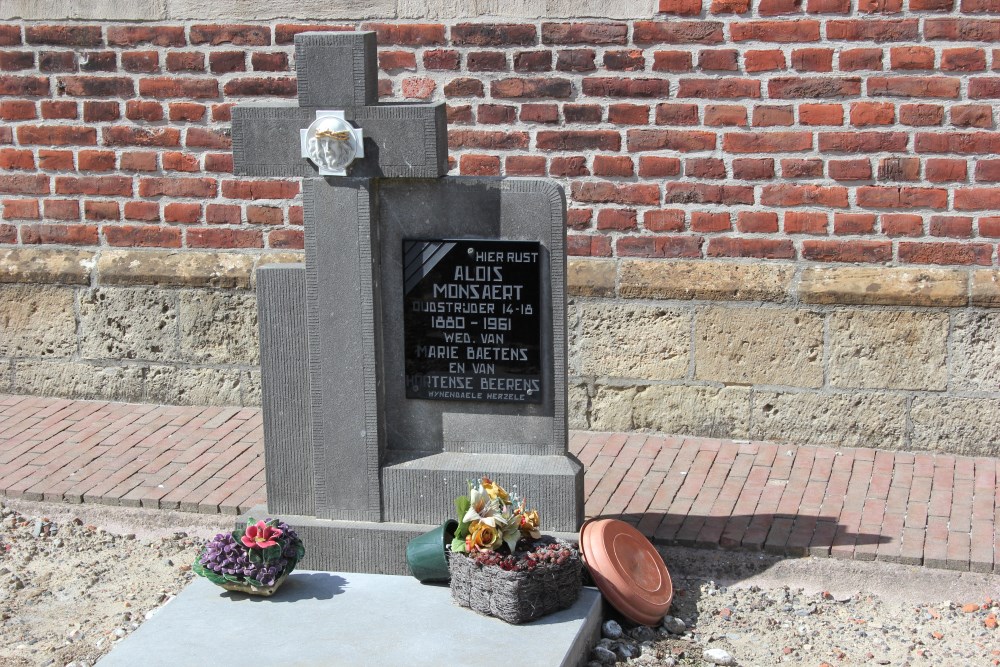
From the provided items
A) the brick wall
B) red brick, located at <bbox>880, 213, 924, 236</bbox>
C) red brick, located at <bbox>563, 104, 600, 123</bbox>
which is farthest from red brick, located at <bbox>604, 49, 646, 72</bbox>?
red brick, located at <bbox>880, 213, 924, 236</bbox>

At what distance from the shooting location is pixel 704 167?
21.0 feet

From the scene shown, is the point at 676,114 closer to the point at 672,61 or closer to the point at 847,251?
the point at 672,61

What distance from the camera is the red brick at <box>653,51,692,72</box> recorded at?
6332 millimetres

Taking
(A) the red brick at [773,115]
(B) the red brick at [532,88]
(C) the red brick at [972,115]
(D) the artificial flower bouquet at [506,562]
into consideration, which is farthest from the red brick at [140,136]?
(C) the red brick at [972,115]

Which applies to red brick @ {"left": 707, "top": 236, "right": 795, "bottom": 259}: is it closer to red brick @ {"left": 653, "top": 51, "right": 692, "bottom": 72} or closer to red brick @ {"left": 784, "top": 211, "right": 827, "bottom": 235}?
red brick @ {"left": 784, "top": 211, "right": 827, "bottom": 235}

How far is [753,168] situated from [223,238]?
278 centimetres

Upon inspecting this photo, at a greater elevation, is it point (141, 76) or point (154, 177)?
point (141, 76)

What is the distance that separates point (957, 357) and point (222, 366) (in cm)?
378

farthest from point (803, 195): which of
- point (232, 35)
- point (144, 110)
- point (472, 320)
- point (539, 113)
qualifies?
point (144, 110)

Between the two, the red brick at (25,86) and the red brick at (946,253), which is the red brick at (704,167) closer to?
the red brick at (946,253)

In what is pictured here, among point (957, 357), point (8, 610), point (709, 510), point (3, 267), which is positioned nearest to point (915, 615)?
point (709, 510)

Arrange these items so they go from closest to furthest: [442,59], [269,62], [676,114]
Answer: [676,114] → [442,59] → [269,62]

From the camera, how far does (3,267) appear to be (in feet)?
23.9

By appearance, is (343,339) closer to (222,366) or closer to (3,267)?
(222,366)
